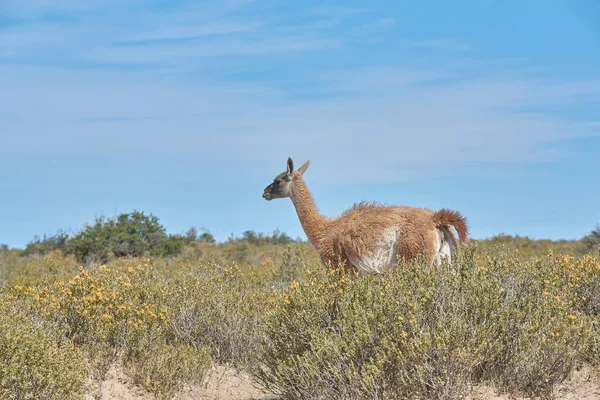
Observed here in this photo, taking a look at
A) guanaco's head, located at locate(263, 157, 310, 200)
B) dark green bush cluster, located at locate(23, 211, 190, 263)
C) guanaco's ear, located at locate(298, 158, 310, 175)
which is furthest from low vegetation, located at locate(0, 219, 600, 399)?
dark green bush cluster, located at locate(23, 211, 190, 263)

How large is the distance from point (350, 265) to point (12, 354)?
5.43 metres

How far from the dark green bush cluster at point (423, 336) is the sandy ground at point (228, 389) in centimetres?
17

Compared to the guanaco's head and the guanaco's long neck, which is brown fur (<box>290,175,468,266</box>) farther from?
the guanaco's head

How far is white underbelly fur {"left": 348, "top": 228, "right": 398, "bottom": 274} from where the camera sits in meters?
10.7

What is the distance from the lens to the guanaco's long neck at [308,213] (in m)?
12.3

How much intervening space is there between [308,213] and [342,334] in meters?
5.42

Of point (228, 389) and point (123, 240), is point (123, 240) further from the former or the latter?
point (228, 389)

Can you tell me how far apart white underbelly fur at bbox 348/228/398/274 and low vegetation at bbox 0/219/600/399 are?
2.00 metres

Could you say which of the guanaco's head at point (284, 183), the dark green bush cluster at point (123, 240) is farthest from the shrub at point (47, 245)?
the guanaco's head at point (284, 183)

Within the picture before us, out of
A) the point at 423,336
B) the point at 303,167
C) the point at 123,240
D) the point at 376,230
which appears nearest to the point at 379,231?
the point at 376,230

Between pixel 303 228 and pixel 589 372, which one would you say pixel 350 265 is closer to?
pixel 303 228

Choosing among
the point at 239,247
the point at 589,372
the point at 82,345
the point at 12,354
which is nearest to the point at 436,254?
the point at 589,372

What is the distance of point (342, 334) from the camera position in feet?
25.2

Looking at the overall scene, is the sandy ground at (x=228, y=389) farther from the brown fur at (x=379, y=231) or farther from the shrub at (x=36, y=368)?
the brown fur at (x=379, y=231)
